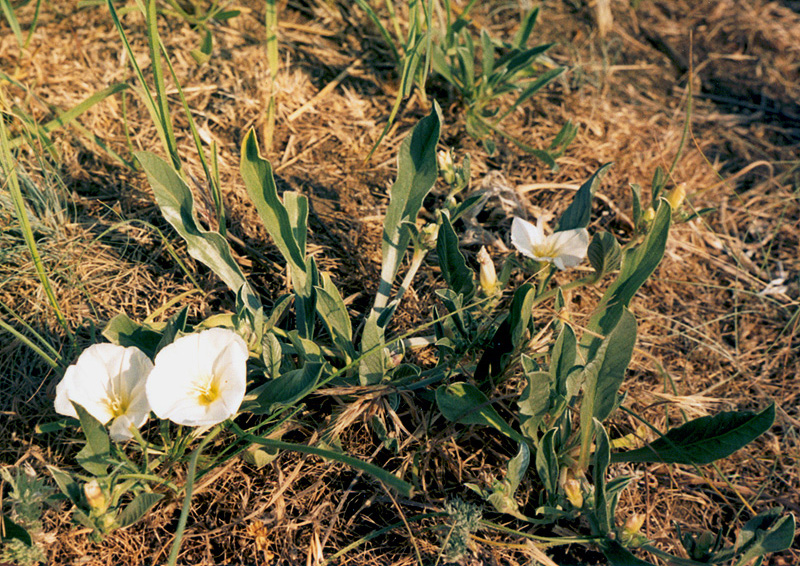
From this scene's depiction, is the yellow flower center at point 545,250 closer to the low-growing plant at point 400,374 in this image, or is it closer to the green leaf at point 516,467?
Result: the low-growing plant at point 400,374

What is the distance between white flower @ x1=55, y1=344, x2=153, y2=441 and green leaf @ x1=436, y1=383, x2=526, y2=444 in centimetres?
66

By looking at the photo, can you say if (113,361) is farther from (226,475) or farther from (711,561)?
(711,561)

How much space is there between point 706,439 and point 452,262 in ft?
2.40

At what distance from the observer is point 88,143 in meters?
1.99

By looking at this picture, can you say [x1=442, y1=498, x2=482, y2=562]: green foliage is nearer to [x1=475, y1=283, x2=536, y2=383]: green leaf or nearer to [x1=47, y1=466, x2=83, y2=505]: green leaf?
[x1=475, y1=283, x2=536, y2=383]: green leaf

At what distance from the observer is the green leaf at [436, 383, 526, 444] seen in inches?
57.4

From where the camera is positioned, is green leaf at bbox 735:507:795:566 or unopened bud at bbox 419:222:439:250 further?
unopened bud at bbox 419:222:439:250

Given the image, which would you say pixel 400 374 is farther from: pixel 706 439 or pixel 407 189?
pixel 706 439

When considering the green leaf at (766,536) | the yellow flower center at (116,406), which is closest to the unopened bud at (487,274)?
the green leaf at (766,536)

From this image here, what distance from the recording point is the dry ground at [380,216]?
147 centimetres

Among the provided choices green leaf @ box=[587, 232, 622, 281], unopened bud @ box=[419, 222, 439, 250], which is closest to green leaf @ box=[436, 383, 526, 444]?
unopened bud @ box=[419, 222, 439, 250]

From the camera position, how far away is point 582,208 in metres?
1.72

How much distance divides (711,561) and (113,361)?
4.46ft

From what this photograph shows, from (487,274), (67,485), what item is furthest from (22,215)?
(487,274)
